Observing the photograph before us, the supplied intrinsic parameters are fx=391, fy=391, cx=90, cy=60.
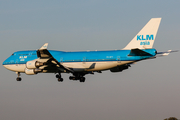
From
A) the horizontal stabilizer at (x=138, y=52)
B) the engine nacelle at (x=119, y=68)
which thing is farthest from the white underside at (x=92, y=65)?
the horizontal stabilizer at (x=138, y=52)

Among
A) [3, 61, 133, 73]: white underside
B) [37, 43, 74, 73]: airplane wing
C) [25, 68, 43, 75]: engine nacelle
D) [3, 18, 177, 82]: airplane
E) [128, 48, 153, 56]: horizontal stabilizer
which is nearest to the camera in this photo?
[128, 48, 153, 56]: horizontal stabilizer

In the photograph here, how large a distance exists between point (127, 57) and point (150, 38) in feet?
13.7

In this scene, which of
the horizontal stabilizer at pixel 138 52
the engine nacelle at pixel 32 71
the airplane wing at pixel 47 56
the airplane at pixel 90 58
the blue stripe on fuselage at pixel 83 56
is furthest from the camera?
the engine nacelle at pixel 32 71

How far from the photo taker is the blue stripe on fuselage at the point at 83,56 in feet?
182

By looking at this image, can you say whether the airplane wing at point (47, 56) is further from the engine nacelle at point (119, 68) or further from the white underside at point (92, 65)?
the engine nacelle at point (119, 68)

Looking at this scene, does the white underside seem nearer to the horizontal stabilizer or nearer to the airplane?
the airplane

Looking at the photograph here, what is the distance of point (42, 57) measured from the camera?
5519 cm

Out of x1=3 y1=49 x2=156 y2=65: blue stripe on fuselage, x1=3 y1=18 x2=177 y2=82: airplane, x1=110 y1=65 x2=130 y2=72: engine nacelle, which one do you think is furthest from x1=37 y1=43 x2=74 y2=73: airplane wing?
x1=110 y1=65 x2=130 y2=72: engine nacelle

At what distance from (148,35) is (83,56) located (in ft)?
34.8

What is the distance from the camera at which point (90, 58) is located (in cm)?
5859

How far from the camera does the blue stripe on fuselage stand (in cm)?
A: 5538

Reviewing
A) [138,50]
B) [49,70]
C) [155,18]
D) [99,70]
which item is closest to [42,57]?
[49,70]

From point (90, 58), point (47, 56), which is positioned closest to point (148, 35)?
point (90, 58)

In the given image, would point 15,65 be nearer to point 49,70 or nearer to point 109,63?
point 49,70
